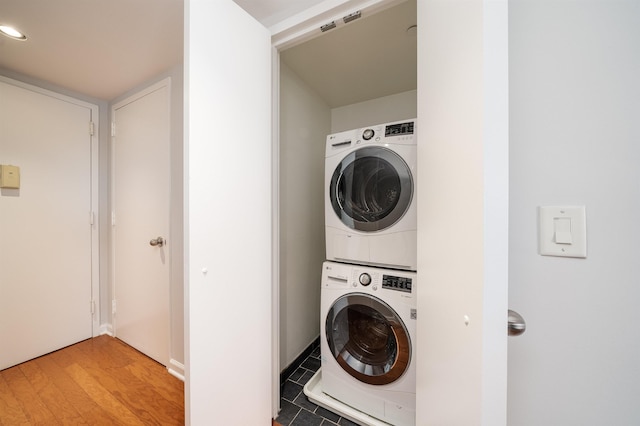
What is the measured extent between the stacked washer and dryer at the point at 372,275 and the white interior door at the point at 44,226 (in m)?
2.19

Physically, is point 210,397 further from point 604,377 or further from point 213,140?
point 604,377

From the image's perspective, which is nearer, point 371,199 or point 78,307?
point 371,199

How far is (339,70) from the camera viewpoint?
1.69m

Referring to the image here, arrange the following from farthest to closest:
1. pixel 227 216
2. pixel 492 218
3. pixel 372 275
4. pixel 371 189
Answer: pixel 371 189, pixel 372 275, pixel 227 216, pixel 492 218

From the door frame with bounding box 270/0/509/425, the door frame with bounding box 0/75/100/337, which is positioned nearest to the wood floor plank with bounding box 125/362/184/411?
the door frame with bounding box 0/75/100/337

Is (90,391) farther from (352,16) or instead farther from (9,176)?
(352,16)

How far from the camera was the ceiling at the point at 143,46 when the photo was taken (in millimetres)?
1119

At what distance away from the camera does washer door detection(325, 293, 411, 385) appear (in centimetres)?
110

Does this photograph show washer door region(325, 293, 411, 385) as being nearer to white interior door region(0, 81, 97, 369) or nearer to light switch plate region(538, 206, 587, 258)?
light switch plate region(538, 206, 587, 258)

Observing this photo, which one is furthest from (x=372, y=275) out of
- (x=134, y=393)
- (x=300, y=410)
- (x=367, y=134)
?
(x=134, y=393)

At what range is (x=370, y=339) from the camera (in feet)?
4.13

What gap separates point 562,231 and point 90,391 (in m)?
2.53

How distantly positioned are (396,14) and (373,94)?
887mm

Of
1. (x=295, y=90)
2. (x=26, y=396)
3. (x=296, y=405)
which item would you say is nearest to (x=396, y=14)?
(x=295, y=90)
